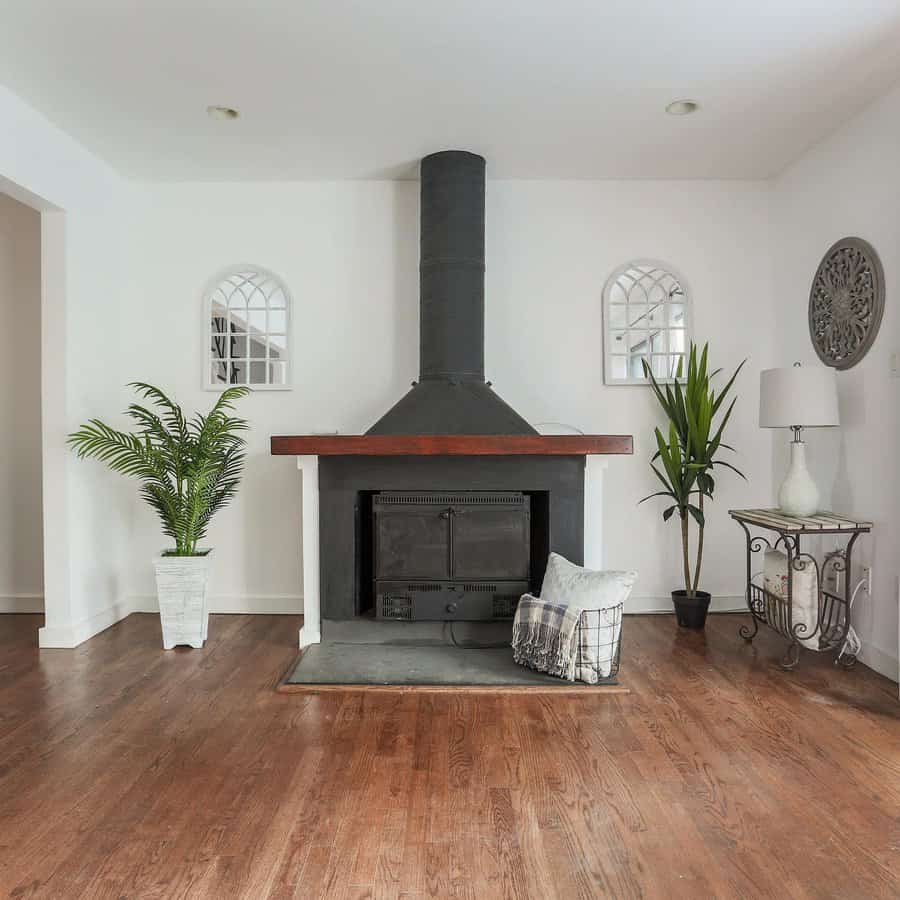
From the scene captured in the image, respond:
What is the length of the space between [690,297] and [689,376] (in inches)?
24.5

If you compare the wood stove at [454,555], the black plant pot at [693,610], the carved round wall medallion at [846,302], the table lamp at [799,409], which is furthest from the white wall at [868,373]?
the wood stove at [454,555]

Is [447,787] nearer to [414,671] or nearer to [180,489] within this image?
[414,671]

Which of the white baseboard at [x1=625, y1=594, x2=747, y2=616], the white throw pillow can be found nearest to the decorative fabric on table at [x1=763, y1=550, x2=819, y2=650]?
the white throw pillow

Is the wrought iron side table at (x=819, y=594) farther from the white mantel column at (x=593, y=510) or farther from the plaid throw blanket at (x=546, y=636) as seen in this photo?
the plaid throw blanket at (x=546, y=636)

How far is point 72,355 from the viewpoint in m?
3.59

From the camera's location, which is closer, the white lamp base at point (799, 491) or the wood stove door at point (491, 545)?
the white lamp base at point (799, 491)

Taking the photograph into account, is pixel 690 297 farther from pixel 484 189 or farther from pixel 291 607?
pixel 291 607

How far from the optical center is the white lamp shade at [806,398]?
3.20m

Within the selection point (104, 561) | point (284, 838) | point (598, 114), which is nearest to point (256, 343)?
point (104, 561)

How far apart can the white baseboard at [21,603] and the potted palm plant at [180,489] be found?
3.72ft

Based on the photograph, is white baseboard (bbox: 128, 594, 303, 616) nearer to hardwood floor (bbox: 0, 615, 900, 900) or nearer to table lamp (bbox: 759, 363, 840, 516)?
hardwood floor (bbox: 0, 615, 900, 900)

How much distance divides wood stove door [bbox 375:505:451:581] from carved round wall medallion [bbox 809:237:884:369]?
1.99 m

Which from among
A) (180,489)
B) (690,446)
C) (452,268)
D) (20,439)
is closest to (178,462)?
(180,489)

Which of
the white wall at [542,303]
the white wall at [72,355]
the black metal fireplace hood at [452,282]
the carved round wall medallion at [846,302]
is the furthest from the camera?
the white wall at [542,303]
